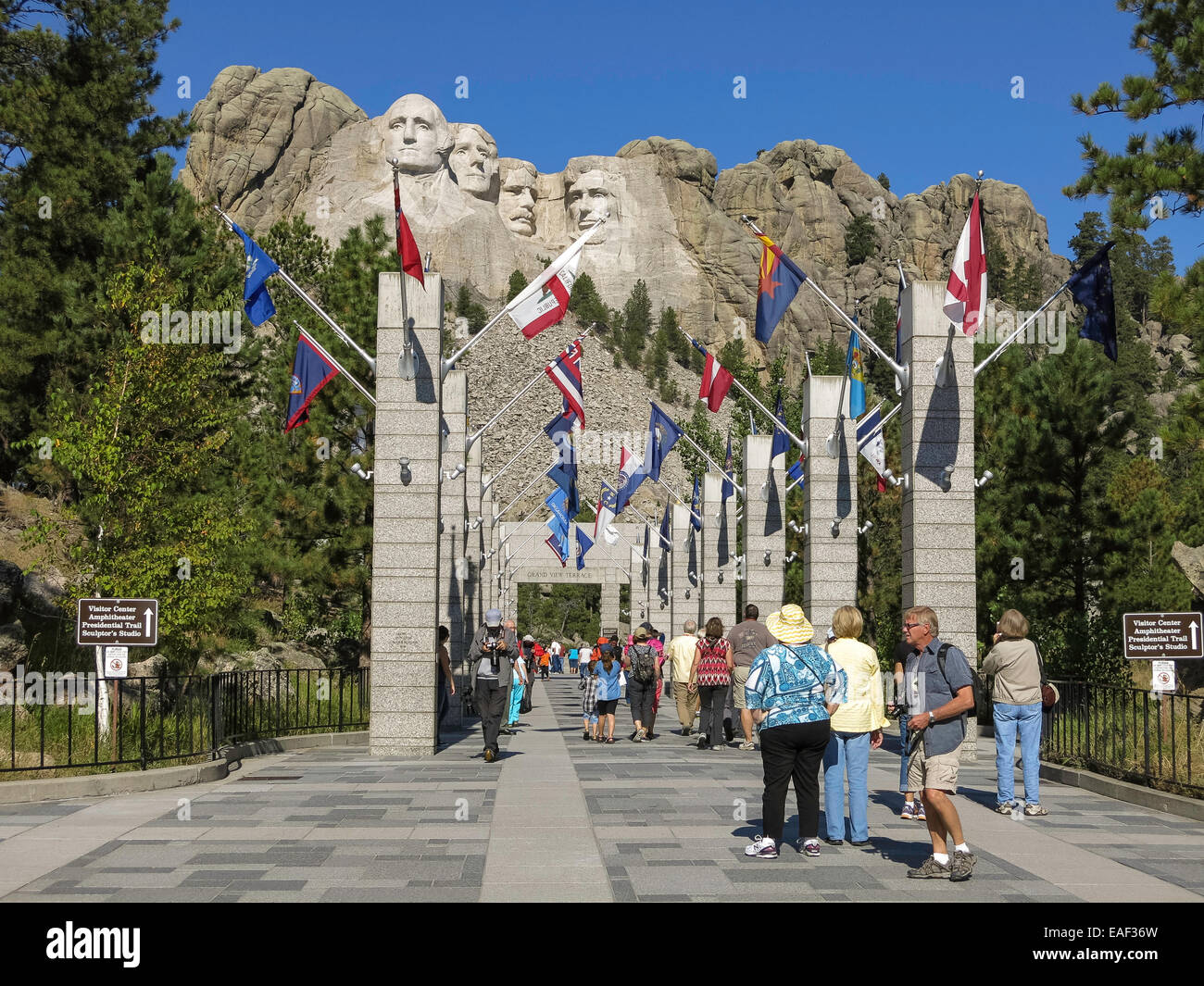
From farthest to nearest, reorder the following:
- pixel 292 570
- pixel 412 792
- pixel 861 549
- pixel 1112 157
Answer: pixel 861 549 → pixel 292 570 → pixel 1112 157 → pixel 412 792

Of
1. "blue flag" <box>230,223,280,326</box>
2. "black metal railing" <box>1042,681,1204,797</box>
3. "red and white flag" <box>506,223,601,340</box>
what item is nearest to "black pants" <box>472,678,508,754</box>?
"red and white flag" <box>506,223,601,340</box>

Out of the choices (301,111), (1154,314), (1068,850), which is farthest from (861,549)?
(301,111)

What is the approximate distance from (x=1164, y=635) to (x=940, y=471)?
645 cm

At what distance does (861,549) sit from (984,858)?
31.1 meters

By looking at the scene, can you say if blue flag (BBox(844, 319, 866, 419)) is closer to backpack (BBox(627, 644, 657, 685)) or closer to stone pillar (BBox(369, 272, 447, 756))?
backpack (BBox(627, 644, 657, 685))

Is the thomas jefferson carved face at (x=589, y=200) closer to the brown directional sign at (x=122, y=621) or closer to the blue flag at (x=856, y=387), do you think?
the blue flag at (x=856, y=387)

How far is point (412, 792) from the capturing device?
13867 mm

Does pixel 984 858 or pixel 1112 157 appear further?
pixel 1112 157

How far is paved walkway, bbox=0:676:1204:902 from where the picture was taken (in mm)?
8297

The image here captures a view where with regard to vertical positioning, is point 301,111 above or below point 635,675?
above

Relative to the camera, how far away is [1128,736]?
14.6m

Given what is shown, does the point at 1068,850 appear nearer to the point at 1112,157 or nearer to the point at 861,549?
the point at 1112,157

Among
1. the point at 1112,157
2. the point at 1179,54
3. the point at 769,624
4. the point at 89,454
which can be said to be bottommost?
the point at 769,624

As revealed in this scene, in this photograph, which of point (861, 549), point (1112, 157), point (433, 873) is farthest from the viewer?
point (861, 549)
